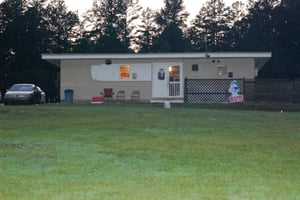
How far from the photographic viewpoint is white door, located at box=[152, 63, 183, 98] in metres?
26.2

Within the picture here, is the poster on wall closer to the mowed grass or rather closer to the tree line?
the mowed grass

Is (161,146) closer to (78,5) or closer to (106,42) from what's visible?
(106,42)

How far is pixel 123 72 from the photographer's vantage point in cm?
2648

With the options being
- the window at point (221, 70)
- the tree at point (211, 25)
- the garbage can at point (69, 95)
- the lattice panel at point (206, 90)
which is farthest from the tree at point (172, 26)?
the lattice panel at point (206, 90)

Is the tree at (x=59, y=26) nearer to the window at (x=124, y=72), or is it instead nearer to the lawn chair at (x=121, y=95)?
the window at (x=124, y=72)

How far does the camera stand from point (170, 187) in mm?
5535

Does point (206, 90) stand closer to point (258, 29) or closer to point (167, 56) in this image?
A: point (167, 56)

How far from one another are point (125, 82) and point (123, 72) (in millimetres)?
522

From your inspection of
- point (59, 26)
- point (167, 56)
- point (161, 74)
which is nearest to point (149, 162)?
point (167, 56)

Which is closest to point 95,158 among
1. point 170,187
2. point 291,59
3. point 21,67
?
point 170,187

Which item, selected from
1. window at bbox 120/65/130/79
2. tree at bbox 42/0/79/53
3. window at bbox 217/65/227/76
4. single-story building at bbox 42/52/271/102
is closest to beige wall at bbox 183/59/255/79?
single-story building at bbox 42/52/271/102

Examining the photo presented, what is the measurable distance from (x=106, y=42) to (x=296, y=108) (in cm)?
3602

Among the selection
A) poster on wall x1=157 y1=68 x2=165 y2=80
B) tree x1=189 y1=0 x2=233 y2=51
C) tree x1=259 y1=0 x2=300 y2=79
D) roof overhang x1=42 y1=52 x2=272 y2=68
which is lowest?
poster on wall x1=157 y1=68 x2=165 y2=80

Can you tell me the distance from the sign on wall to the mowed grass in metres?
14.3
